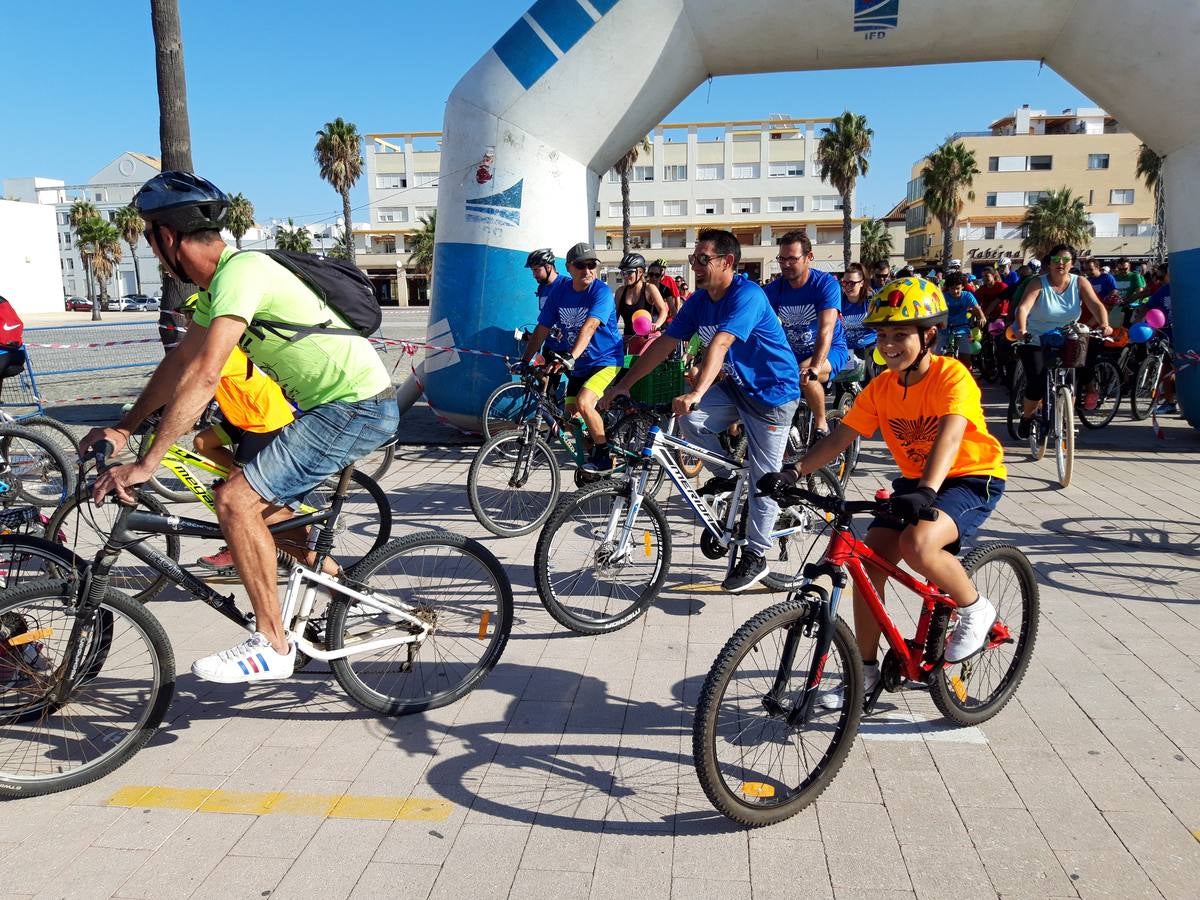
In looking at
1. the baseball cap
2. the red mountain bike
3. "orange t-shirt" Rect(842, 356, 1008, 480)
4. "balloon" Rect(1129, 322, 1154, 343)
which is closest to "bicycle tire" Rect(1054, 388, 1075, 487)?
"balloon" Rect(1129, 322, 1154, 343)

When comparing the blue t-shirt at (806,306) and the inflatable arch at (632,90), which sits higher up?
the inflatable arch at (632,90)

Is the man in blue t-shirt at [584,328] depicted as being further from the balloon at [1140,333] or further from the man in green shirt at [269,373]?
A: the balloon at [1140,333]

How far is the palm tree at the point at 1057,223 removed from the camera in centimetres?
5712

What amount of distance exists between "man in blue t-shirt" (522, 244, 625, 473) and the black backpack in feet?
10.9

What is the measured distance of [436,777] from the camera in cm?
327

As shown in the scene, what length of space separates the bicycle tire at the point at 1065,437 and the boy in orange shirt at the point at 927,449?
4.89m

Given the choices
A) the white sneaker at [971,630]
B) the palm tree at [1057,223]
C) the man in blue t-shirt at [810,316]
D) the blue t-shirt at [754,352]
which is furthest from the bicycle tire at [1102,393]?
the palm tree at [1057,223]

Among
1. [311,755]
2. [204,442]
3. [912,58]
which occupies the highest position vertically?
[912,58]

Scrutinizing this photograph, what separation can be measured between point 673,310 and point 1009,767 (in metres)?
11.4

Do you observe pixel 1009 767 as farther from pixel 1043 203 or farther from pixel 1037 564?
pixel 1043 203

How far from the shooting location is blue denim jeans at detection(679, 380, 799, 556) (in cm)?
489

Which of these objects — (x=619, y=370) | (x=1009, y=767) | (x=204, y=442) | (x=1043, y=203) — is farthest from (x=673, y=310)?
(x=1043, y=203)

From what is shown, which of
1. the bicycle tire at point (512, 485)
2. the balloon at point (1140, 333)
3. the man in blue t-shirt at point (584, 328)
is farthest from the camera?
the balloon at point (1140, 333)

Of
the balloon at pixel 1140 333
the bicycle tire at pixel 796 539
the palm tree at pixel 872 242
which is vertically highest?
the palm tree at pixel 872 242
